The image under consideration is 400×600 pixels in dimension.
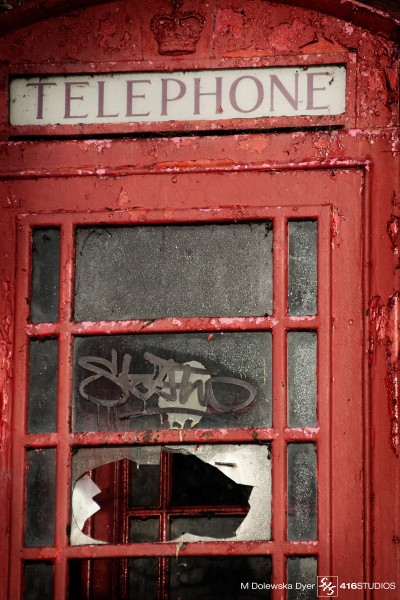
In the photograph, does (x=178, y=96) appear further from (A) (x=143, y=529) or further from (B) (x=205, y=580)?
(B) (x=205, y=580)

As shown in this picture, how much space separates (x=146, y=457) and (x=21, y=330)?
1.86ft

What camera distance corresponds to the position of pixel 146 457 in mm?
3127

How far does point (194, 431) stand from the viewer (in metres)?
3.09

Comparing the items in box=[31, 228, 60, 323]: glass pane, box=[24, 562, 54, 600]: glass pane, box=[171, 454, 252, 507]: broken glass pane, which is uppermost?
box=[31, 228, 60, 323]: glass pane

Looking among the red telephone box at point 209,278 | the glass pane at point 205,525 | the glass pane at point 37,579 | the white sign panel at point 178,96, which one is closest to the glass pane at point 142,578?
the glass pane at point 205,525

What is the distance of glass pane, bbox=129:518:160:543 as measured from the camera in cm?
366

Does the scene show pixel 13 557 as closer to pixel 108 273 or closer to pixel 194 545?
pixel 194 545

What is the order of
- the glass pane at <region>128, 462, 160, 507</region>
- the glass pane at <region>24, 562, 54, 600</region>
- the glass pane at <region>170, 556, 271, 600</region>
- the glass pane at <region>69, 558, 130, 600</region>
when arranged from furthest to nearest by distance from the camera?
1. the glass pane at <region>128, 462, 160, 507</region>
2. the glass pane at <region>69, 558, 130, 600</region>
3. the glass pane at <region>170, 556, 271, 600</region>
4. the glass pane at <region>24, 562, 54, 600</region>

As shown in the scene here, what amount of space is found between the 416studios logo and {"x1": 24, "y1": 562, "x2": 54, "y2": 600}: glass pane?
32.3 inches

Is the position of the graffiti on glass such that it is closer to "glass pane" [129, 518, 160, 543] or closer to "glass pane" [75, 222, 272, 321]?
"glass pane" [75, 222, 272, 321]

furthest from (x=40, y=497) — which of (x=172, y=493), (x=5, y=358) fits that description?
(x=172, y=493)

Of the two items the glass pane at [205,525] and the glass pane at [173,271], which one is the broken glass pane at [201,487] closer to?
the glass pane at [205,525]

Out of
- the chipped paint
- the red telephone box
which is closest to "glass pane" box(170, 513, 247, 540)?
the red telephone box

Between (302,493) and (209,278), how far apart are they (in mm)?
728
